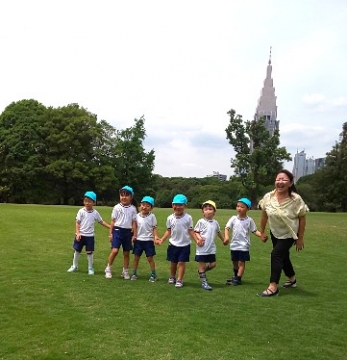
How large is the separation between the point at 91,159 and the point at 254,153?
66.5ft

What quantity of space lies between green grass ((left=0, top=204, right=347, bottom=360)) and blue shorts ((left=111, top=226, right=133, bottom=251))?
2.22 feet

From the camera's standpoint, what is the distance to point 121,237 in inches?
350

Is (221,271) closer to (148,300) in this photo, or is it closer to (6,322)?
(148,300)

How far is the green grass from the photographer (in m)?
4.82

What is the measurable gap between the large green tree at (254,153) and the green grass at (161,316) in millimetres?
44870

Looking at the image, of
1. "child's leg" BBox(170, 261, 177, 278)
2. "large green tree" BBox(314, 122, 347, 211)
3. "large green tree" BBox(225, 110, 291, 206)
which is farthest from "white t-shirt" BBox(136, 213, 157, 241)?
"large green tree" BBox(314, 122, 347, 211)

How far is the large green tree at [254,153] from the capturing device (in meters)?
54.7

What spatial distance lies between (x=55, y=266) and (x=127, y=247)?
6.11ft

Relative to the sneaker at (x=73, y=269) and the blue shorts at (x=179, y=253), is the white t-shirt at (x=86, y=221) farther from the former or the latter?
the blue shorts at (x=179, y=253)

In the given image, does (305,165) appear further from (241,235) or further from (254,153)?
(241,235)

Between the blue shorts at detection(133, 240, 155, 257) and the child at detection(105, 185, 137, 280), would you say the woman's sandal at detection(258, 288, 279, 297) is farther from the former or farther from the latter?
the child at detection(105, 185, 137, 280)

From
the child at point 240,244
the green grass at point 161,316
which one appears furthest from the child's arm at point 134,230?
the child at point 240,244

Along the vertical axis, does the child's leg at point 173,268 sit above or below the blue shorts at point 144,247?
below

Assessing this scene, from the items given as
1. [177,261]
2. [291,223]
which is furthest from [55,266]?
[291,223]
